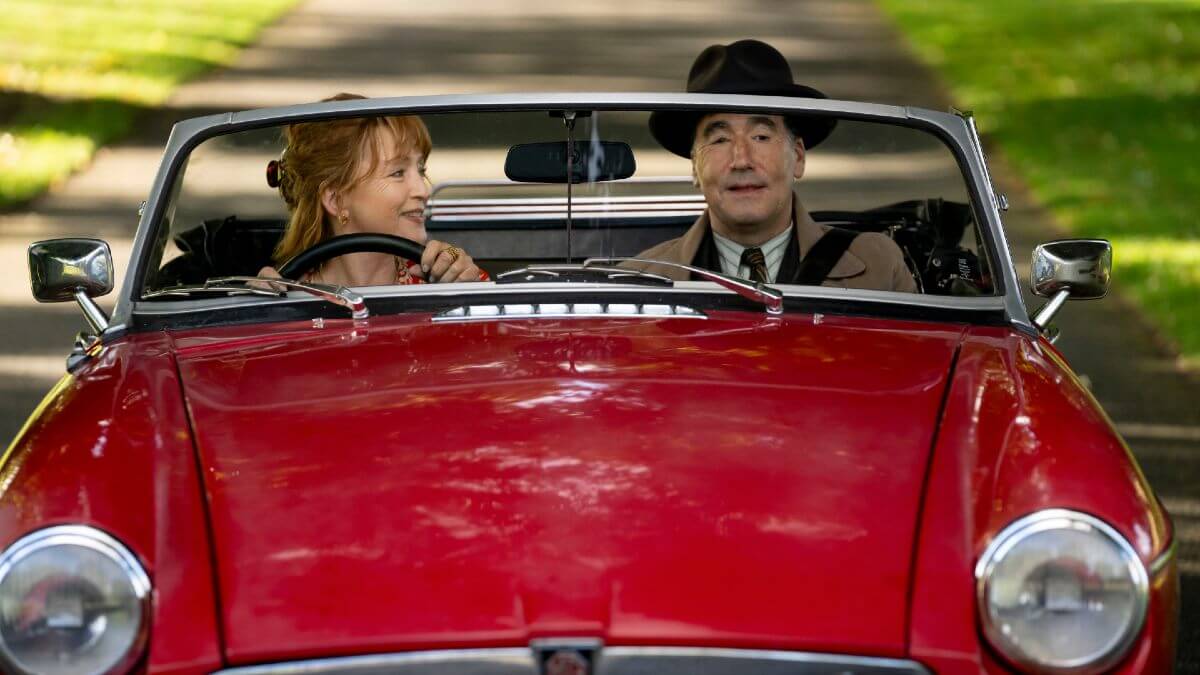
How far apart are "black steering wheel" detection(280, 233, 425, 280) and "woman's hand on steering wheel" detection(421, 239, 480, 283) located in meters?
0.05

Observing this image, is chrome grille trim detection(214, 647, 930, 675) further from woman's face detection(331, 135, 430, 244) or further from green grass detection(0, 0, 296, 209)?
green grass detection(0, 0, 296, 209)

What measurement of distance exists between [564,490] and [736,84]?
7.75 feet

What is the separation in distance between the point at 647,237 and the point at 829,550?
8.00 ft

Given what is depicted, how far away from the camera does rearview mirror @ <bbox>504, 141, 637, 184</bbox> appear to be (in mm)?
4441

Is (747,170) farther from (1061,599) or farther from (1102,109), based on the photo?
(1102,109)

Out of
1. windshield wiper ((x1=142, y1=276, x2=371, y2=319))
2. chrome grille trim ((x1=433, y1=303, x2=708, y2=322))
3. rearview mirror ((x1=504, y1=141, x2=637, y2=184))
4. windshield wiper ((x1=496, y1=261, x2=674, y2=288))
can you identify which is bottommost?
chrome grille trim ((x1=433, y1=303, x2=708, y2=322))

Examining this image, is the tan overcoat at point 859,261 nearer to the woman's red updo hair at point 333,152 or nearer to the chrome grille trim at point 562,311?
the chrome grille trim at point 562,311

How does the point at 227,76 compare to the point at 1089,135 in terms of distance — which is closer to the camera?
the point at 1089,135

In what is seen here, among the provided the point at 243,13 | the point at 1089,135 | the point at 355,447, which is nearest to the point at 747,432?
the point at 355,447

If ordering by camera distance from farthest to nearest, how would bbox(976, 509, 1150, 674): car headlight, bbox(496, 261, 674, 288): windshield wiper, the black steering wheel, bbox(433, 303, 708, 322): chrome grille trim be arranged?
1. the black steering wheel
2. bbox(496, 261, 674, 288): windshield wiper
3. bbox(433, 303, 708, 322): chrome grille trim
4. bbox(976, 509, 1150, 674): car headlight

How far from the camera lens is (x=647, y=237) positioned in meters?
5.35

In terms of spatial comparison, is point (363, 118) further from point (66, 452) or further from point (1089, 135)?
point (1089, 135)

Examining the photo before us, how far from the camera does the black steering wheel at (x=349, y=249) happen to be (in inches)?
178

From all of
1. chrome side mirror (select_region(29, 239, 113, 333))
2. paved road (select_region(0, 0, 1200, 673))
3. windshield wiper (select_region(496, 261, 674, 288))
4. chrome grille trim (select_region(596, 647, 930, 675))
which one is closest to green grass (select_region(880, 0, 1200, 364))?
paved road (select_region(0, 0, 1200, 673))
